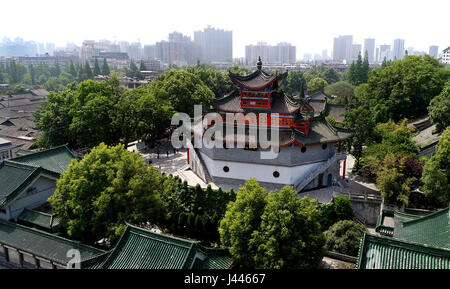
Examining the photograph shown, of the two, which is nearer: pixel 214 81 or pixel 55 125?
pixel 55 125

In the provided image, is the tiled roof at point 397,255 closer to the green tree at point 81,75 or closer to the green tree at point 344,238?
the green tree at point 344,238

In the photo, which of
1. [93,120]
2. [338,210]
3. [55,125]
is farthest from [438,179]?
[55,125]

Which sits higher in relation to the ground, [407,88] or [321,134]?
[407,88]

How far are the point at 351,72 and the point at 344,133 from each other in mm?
59005

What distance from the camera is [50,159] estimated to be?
24.8 metres

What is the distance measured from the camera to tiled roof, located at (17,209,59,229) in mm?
19797

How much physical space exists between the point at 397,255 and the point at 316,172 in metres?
15.4

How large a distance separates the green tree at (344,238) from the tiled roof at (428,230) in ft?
8.16

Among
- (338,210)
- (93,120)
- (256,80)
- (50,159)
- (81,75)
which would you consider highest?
(256,80)

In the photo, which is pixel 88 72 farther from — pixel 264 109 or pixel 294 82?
pixel 264 109

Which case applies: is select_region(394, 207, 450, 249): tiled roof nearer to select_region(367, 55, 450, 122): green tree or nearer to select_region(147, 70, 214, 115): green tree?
select_region(367, 55, 450, 122): green tree

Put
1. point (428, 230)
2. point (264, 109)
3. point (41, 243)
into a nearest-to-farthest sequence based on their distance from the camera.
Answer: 1. point (428, 230)
2. point (41, 243)
3. point (264, 109)

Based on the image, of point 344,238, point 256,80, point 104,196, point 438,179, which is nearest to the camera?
point 104,196

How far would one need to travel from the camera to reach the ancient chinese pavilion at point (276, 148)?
89.5 feet
